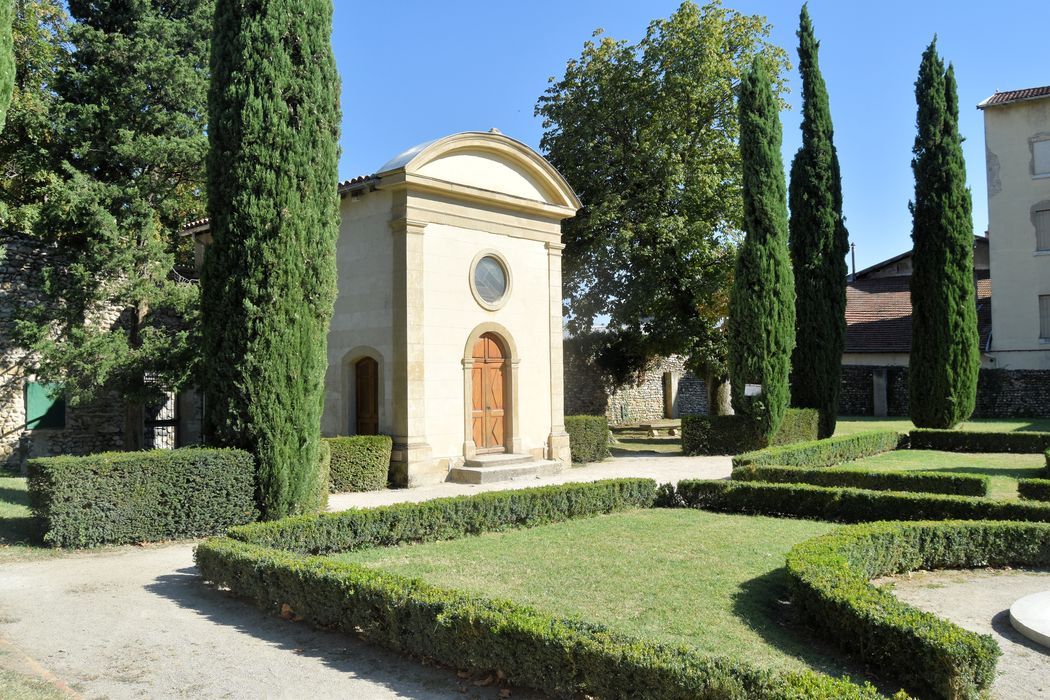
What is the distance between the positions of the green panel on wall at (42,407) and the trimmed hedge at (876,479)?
539 inches

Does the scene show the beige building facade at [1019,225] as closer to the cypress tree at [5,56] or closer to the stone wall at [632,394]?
the stone wall at [632,394]

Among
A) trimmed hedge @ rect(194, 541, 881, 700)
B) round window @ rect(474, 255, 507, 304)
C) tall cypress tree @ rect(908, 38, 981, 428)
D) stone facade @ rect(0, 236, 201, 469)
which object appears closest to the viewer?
trimmed hedge @ rect(194, 541, 881, 700)

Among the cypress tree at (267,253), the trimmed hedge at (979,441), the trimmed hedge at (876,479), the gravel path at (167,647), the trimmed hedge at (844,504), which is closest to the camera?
the gravel path at (167,647)

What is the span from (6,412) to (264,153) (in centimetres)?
931

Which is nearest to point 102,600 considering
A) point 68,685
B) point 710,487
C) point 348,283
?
point 68,685

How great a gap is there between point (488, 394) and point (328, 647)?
36.8 feet

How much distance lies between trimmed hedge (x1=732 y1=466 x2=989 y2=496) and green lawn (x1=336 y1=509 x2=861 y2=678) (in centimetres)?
228

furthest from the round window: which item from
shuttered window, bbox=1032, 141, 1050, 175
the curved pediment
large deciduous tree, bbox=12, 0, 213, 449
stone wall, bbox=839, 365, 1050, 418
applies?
shuttered window, bbox=1032, 141, 1050, 175

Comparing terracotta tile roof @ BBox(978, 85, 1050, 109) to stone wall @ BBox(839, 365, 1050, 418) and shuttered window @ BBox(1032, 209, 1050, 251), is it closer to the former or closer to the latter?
shuttered window @ BBox(1032, 209, 1050, 251)

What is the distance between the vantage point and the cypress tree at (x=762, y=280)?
20.5m

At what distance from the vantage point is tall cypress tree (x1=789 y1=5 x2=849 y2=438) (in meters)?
22.8

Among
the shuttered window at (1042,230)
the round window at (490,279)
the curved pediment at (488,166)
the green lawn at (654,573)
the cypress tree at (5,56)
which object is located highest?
the shuttered window at (1042,230)

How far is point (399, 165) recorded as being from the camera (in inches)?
619

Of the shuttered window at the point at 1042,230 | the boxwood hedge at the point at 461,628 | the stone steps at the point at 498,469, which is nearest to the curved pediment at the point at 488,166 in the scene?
the stone steps at the point at 498,469
